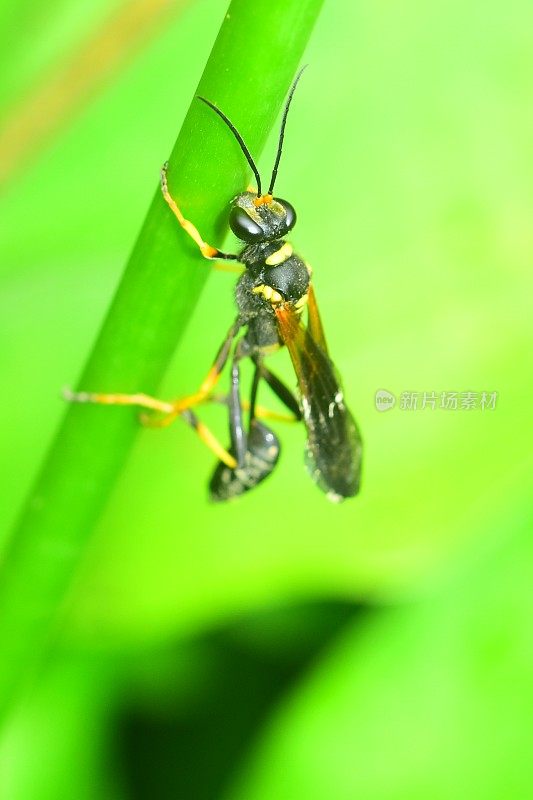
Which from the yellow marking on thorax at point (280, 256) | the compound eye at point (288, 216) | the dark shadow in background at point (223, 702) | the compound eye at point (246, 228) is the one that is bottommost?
the dark shadow in background at point (223, 702)

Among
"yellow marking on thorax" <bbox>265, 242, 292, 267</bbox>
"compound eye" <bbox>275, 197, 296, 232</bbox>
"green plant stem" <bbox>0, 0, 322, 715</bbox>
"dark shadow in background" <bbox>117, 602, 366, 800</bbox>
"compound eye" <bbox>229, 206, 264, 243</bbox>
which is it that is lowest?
"dark shadow in background" <bbox>117, 602, 366, 800</bbox>

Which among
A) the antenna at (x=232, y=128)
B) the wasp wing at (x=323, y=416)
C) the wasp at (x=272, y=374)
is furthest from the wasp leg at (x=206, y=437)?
the antenna at (x=232, y=128)

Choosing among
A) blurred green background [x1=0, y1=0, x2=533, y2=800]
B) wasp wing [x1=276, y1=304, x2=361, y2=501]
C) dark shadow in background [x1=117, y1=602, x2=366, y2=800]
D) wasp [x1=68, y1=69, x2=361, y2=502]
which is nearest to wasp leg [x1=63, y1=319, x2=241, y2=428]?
wasp [x1=68, y1=69, x2=361, y2=502]

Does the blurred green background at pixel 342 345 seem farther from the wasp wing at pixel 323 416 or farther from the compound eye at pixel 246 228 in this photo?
the compound eye at pixel 246 228

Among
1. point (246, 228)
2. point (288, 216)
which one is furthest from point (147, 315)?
point (288, 216)

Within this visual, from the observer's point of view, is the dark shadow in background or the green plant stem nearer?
the green plant stem

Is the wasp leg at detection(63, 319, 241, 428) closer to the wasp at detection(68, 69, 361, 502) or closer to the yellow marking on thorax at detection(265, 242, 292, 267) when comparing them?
the wasp at detection(68, 69, 361, 502)

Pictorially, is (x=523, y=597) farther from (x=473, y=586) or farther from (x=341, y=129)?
(x=341, y=129)
